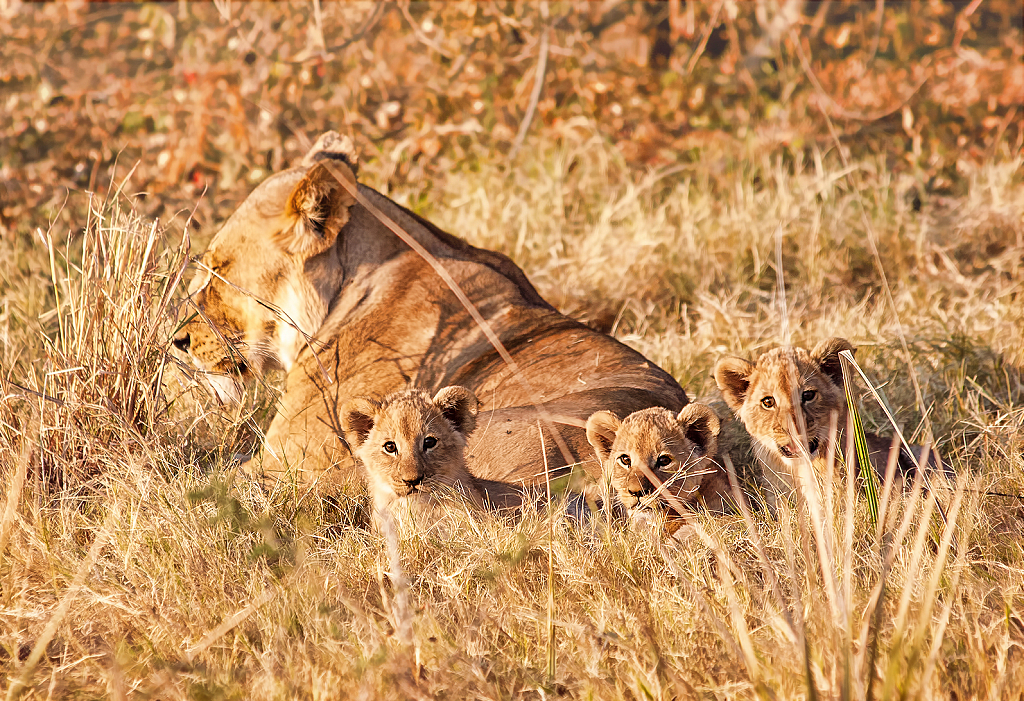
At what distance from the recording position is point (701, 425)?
329cm

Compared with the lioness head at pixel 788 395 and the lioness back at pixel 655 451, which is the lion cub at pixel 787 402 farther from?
the lioness back at pixel 655 451

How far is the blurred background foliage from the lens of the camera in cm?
904

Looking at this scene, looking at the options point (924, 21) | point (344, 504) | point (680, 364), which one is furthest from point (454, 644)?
point (924, 21)

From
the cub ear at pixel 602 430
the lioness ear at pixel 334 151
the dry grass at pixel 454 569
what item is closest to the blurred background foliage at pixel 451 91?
the lioness ear at pixel 334 151

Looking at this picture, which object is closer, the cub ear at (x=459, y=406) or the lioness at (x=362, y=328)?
the cub ear at (x=459, y=406)

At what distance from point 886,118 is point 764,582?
345 inches

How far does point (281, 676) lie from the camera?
2516mm

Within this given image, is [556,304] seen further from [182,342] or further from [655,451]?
[655,451]

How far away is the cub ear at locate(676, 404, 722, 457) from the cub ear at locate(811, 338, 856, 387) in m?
0.53

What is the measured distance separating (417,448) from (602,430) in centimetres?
57

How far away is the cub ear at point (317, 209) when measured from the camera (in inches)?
157

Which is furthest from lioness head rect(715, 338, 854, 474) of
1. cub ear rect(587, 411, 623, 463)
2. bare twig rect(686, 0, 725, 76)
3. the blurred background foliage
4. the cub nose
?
bare twig rect(686, 0, 725, 76)

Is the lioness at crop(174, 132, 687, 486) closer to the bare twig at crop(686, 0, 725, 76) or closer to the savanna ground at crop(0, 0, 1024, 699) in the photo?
the savanna ground at crop(0, 0, 1024, 699)

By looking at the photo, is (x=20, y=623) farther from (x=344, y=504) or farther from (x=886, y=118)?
(x=886, y=118)
